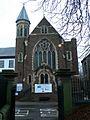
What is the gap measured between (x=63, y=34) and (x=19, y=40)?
3793 centimetres

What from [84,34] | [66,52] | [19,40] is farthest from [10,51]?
[84,34]

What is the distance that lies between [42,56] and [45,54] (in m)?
0.66

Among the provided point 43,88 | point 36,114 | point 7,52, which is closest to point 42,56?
point 43,88

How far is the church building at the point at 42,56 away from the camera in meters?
40.9

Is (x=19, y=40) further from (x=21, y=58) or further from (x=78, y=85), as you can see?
(x=78, y=85)

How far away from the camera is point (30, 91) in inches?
1474

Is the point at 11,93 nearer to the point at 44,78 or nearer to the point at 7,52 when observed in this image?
the point at 44,78

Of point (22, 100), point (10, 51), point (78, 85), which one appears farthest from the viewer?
point (10, 51)

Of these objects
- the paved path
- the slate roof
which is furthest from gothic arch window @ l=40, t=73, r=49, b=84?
the paved path

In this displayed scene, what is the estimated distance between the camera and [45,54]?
1695 inches

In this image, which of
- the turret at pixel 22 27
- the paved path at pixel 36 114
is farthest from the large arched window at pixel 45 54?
the paved path at pixel 36 114

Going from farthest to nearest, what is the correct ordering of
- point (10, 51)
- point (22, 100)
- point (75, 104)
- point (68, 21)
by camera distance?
point (10, 51) < point (22, 100) < point (75, 104) < point (68, 21)

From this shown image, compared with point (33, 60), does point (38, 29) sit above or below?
above

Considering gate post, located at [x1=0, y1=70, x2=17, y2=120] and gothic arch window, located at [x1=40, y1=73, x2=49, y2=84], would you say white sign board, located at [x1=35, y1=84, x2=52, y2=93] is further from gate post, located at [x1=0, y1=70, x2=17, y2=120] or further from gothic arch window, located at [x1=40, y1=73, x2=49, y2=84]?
gate post, located at [x1=0, y1=70, x2=17, y2=120]
